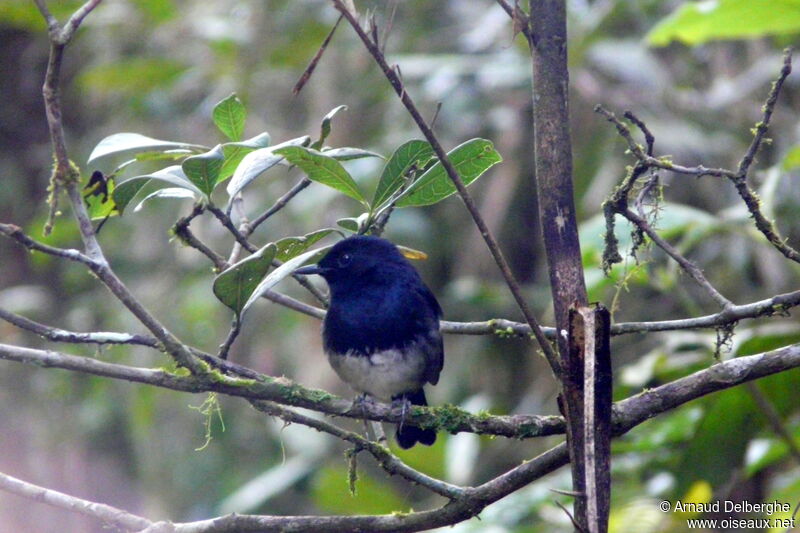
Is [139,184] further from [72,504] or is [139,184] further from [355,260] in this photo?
[355,260]

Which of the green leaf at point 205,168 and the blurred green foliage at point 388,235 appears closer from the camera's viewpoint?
the green leaf at point 205,168

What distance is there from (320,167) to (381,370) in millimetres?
→ 1313

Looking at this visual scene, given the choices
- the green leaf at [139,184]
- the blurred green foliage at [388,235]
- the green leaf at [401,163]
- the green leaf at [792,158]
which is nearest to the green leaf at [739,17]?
the blurred green foliage at [388,235]

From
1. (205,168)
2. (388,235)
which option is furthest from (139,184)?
(388,235)

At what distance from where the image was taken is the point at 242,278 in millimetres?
1901

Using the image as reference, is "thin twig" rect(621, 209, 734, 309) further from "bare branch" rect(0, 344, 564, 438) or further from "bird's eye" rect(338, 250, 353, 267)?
"bird's eye" rect(338, 250, 353, 267)

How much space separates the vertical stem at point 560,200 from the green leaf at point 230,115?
2.39ft

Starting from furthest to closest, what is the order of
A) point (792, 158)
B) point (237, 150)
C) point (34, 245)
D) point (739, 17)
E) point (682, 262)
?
point (739, 17), point (792, 158), point (237, 150), point (682, 262), point (34, 245)

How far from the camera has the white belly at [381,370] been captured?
3229mm

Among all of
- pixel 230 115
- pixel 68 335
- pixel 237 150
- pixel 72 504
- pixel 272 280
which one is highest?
pixel 230 115

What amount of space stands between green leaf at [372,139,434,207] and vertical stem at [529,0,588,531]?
1.21ft

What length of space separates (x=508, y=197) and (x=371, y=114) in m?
1.33

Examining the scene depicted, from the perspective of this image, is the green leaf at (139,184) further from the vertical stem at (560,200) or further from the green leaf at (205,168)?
the vertical stem at (560,200)

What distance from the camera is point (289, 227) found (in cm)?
635
